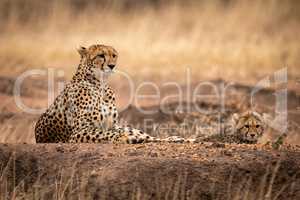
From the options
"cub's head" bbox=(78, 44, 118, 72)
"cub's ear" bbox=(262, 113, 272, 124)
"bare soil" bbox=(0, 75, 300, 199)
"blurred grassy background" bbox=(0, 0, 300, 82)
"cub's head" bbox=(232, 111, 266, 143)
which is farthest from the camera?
"blurred grassy background" bbox=(0, 0, 300, 82)

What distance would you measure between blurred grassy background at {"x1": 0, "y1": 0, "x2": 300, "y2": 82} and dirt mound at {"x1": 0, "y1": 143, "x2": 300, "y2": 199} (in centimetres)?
754

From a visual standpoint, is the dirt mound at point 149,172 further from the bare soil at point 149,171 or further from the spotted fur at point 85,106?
the spotted fur at point 85,106

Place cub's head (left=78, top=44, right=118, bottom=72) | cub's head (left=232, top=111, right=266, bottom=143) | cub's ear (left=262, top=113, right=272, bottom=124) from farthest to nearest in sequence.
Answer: cub's ear (left=262, top=113, right=272, bottom=124)
cub's head (left=232, top=111, right=266, bottom=143)
cub's head (left=78, top=44, right=118, bottom=72)

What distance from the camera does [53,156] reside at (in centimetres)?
634

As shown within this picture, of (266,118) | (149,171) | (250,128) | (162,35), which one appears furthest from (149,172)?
(162,35)

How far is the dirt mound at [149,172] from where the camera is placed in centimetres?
585

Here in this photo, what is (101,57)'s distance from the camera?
302 inches

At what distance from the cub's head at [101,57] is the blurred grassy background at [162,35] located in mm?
6171

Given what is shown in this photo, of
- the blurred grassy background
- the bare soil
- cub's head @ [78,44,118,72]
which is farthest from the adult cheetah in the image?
the blurred grassy background

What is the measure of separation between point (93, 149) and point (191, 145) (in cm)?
74

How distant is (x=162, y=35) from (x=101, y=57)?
9.10m

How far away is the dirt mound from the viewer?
5.85 metres

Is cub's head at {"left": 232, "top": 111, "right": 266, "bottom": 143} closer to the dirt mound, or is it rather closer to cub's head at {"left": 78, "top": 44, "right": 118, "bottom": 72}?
cub's head at {"left": 78, "top": 44, "right": 118, "bottom": 72}

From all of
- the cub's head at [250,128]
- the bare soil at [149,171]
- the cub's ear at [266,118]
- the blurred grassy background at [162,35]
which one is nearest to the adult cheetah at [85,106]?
the bare soil at [149,171]
